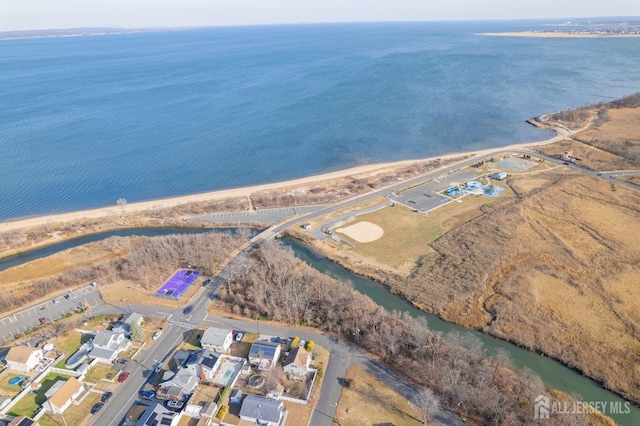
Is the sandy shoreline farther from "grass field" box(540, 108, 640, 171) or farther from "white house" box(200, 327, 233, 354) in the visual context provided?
"white house" box(200, 327, 233, 354)

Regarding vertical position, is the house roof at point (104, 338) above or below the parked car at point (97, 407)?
above

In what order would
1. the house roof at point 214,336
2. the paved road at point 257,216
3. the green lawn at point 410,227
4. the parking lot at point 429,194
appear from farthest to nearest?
the parking lot at point 429,194
the paved road at point 257,216
the green lawn at point 410,227
the house roof at point 214,336

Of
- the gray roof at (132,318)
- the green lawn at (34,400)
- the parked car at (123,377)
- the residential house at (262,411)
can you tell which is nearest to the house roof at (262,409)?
the residential house at (262,411)

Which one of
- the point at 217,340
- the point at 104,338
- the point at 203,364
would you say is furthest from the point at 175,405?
the point at 104,338

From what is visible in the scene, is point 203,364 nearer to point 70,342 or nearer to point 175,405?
point 175,405

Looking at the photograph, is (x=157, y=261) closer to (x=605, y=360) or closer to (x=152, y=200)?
(x=152, y=200)

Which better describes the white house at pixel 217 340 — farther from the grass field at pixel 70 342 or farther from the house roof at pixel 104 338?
the grass field at pixel 70 342

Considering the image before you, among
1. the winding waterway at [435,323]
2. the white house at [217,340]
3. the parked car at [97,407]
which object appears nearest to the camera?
the parked car at [97,407]
